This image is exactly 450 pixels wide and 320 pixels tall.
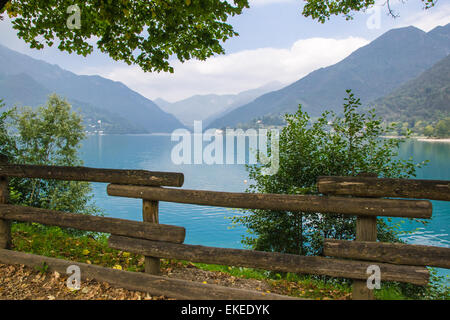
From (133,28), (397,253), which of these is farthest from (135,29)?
(397,253)

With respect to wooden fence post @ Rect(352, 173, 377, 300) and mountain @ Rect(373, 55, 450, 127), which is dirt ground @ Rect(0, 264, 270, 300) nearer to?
wooden fence post @ Rect(352, 173, 377, 300)

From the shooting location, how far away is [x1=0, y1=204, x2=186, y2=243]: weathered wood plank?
461 cm

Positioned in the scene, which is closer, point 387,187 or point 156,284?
point 387,187

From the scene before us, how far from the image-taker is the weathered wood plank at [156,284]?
13.9ft

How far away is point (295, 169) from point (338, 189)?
19.3 feet

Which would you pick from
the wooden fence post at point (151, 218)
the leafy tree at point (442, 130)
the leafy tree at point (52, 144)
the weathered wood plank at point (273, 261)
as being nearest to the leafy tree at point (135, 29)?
the wooden fence post at point (151, 218)

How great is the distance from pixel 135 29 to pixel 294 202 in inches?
290

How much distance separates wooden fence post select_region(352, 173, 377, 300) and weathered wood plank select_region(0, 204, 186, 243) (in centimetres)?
251

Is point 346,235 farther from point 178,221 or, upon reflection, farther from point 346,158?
point 178,221

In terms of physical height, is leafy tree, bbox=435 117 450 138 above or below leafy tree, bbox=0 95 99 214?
above

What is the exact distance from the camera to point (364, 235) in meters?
4.10

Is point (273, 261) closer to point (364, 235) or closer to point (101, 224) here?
point (364, 235)

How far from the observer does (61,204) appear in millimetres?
21047

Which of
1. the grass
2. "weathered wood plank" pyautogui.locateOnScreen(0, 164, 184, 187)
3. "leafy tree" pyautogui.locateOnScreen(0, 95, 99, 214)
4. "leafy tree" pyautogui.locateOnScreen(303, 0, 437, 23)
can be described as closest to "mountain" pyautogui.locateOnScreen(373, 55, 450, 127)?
"leafy tree" pyautogui.locateOnScreen(0, 95, 99, 214)
